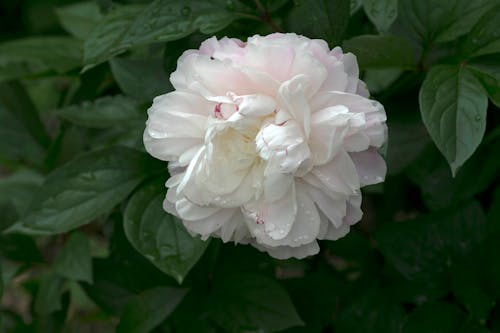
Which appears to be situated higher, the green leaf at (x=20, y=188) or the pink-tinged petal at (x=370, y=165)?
the pink-tinged petal at (x=370, y=165)

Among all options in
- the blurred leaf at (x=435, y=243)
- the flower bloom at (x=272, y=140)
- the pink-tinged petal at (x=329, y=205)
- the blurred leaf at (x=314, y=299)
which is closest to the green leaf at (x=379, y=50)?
the flower bloom at (x=272, y=140)

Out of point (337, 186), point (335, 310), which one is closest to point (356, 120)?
point (337, 186)

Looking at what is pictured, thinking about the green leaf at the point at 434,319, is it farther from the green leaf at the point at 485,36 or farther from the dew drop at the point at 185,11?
the dew drop at the point at 185,11

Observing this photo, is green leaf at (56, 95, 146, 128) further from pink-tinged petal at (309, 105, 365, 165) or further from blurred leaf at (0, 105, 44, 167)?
pink-tinged petal at (309, 105, 365, 165)

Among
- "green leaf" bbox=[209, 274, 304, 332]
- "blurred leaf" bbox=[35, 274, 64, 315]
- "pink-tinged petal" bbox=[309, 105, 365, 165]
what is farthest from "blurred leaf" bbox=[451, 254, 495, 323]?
"blurred leaf" bbox=[35, 274, 64, 315]

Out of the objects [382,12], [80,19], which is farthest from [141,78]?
[80,19]

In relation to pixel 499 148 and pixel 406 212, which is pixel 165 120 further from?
pixel 406 212
